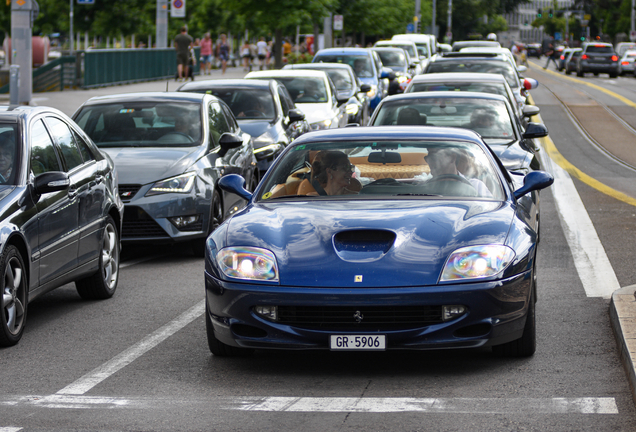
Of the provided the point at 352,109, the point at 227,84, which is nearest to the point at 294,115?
the point at 227,84

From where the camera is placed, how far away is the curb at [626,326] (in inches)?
221

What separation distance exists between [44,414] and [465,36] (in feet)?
421

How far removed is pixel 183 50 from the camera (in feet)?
124

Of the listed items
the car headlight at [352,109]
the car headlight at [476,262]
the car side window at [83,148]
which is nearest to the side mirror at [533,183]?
the car headlight at [476,262]

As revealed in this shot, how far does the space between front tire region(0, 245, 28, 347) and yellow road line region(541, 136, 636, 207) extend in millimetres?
8927

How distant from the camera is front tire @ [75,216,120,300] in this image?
26.9 ft

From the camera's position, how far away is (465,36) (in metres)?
130

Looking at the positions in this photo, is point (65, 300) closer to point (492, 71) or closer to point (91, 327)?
point (91, 327)

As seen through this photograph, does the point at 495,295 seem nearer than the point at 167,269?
Yes

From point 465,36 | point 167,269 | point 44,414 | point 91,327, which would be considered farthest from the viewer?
point 465,36

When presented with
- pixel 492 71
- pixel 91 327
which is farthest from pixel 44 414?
pixel 492 71

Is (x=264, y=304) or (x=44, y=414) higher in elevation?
(x=264, y=304)

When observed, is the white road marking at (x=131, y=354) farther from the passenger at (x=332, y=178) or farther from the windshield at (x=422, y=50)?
the windshield at (x=422, y=50)

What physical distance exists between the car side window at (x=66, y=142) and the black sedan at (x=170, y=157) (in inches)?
74.4
